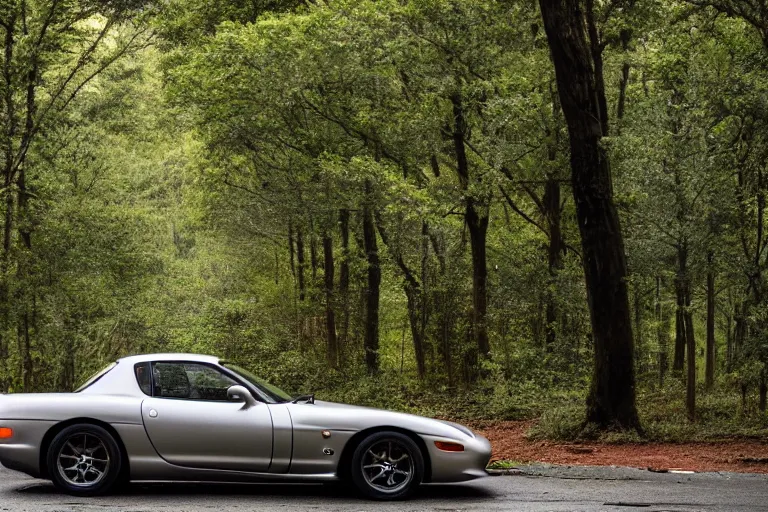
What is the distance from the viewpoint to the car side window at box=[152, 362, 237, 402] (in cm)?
858

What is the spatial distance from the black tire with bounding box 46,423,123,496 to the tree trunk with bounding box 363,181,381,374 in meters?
17.1

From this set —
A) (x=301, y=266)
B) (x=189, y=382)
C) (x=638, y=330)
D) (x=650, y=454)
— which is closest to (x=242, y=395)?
(x=189, y=382)

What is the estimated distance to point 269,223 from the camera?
98.0ft

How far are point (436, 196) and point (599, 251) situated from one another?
25.7 feet

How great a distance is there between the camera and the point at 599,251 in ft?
47.3

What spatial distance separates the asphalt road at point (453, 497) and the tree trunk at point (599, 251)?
4.29 m

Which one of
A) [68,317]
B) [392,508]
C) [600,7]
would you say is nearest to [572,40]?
[600,7]

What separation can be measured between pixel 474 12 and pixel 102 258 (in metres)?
13.7

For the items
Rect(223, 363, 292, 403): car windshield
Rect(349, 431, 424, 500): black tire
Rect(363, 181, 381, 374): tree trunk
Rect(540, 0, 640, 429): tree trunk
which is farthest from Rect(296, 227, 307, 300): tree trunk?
Rect(349, 431, 424, 500): black tire

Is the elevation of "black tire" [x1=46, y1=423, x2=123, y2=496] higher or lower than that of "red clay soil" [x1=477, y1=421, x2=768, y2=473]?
higher

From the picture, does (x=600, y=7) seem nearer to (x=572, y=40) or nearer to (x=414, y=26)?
(x=414, y=26)

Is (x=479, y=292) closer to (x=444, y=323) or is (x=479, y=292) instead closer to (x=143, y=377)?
(x=444, y=323)

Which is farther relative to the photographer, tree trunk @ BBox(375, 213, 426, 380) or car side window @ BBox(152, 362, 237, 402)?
tree trunk @ BBox(375, 213, 426, 380)

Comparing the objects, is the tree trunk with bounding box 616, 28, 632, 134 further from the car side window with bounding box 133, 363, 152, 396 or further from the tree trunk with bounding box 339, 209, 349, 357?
the car side window with bounding box 133, 363, 152, 396
